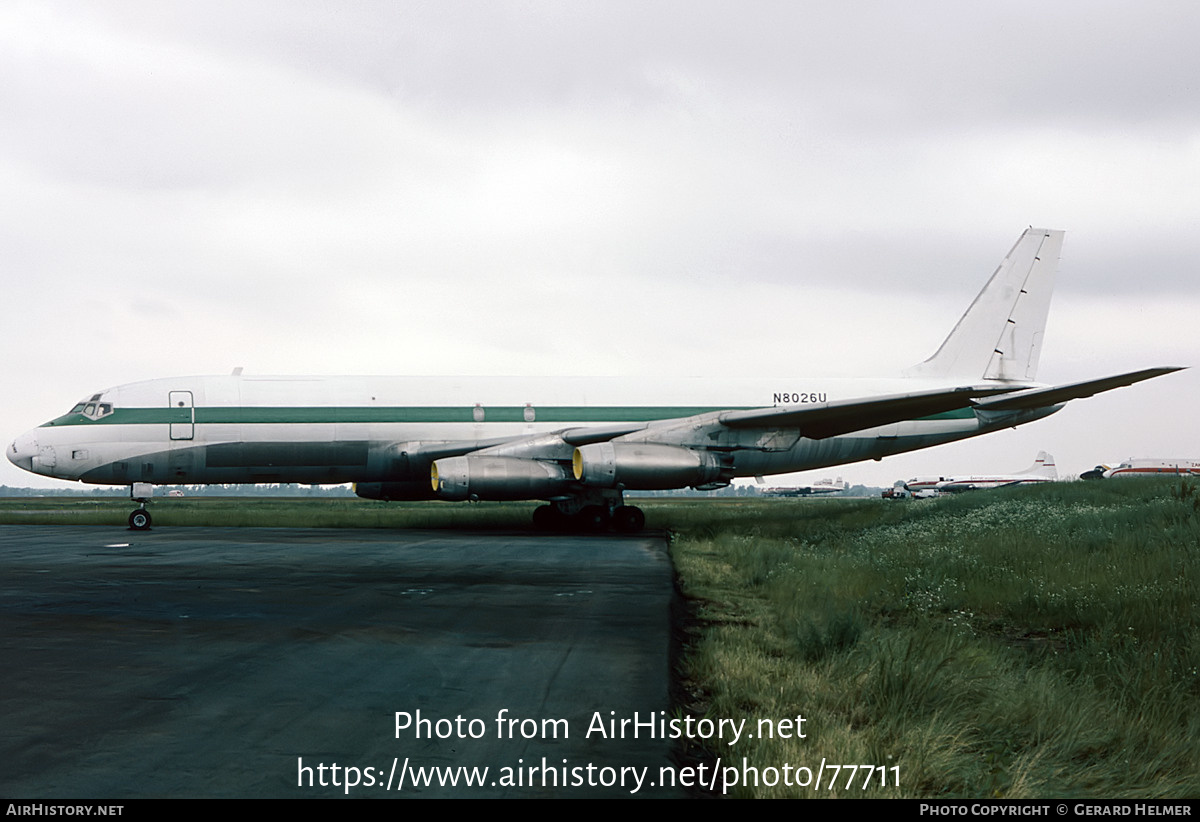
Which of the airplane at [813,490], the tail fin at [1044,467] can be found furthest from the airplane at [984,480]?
the airplane at [813,490]

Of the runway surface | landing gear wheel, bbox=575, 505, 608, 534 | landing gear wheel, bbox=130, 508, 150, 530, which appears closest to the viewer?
the runway surface

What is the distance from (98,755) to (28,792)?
584 millimetres

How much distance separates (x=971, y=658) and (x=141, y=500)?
924 inches

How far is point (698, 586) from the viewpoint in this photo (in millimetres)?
13250

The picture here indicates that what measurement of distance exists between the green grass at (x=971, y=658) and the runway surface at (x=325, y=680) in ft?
2.66

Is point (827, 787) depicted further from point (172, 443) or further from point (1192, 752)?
point (172, 443)

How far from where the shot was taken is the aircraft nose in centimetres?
2447

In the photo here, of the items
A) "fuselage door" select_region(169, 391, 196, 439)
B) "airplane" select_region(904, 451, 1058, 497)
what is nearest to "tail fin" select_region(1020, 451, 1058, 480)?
"airplane" select_region(904, 451, 1058, 497)

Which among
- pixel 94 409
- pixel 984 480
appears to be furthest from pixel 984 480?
pixel 94 409

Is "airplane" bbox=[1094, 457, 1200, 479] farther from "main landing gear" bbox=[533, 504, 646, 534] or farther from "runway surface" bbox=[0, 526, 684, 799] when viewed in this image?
"runway surface" bbox=[0, 526, 684, 799]

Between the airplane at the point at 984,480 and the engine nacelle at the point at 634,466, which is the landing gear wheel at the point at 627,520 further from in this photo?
the airplane at the point at 984,480

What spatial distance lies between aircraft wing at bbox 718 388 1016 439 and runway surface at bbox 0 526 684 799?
10443mm

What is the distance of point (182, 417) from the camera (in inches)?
971

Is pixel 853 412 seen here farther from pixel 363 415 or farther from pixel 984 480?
pixel 984 480
